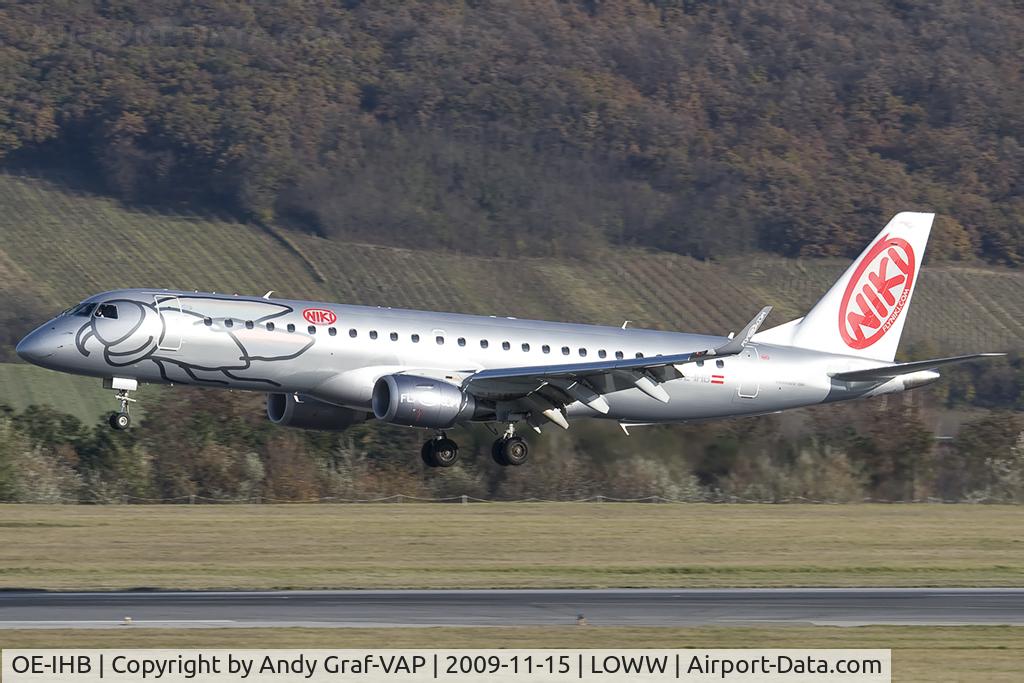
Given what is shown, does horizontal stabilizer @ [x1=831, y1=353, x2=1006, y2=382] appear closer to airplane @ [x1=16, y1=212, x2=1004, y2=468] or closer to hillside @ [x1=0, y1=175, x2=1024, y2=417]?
airplane @ [x1=16, y1=212, x2=1004, y2=468]

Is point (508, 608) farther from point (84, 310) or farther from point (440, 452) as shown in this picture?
point (84, 310)

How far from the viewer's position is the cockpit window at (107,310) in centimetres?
3703

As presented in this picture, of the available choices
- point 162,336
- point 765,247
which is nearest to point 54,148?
point 765,247

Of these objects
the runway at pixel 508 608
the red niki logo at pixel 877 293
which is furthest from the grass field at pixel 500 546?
the red niki logo at pixel 877 293

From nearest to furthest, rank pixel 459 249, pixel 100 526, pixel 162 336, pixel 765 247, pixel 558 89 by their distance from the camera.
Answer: pixel 162 336
pixel 100 526
pixel 459 249
pixel 765 247
pixel 558 89

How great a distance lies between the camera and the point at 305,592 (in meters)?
34.3

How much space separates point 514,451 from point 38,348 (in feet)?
38.2

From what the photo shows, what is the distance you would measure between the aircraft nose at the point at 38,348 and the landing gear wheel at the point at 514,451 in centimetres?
1109

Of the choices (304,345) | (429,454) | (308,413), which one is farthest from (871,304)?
(304,345)

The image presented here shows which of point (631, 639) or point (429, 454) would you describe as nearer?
point (631, 639)

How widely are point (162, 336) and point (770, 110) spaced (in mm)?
95561

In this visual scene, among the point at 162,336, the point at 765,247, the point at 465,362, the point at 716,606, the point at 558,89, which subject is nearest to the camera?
the point at 716,606

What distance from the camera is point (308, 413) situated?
4041 cm

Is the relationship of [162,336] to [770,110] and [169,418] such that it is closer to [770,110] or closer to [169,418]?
[169,418]
